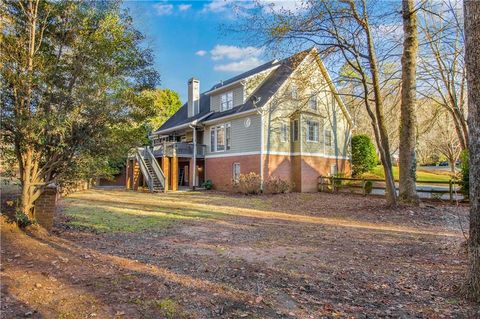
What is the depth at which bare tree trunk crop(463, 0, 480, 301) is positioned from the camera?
3666mm

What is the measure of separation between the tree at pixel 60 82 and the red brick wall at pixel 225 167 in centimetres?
1251

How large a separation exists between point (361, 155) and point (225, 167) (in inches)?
464

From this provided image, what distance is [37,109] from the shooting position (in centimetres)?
633

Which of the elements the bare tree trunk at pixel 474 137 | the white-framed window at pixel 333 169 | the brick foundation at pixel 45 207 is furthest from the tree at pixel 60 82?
the white-framed window at pixel 333 169

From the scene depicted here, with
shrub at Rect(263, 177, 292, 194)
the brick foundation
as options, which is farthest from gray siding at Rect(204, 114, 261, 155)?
the brick foundation

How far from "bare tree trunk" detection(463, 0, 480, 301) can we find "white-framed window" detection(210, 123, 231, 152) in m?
18.0

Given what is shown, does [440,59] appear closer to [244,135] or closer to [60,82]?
[244,135]

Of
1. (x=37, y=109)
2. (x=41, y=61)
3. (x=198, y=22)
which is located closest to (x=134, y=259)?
(x=37, y=109)

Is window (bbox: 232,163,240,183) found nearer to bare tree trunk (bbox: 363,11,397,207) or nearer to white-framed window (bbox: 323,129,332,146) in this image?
white-framed window (bbox: 323,129,332,146)

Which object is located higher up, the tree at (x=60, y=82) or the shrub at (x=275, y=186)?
the tree at (x=60, y=82)

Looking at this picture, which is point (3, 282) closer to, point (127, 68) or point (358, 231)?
point (127, 68)

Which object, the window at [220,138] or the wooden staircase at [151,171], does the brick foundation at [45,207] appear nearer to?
the wooden staircase at [151,171]

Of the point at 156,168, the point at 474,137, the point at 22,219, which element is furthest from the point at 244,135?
the point at 474,137

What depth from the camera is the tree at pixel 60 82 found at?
6027 millimetres
